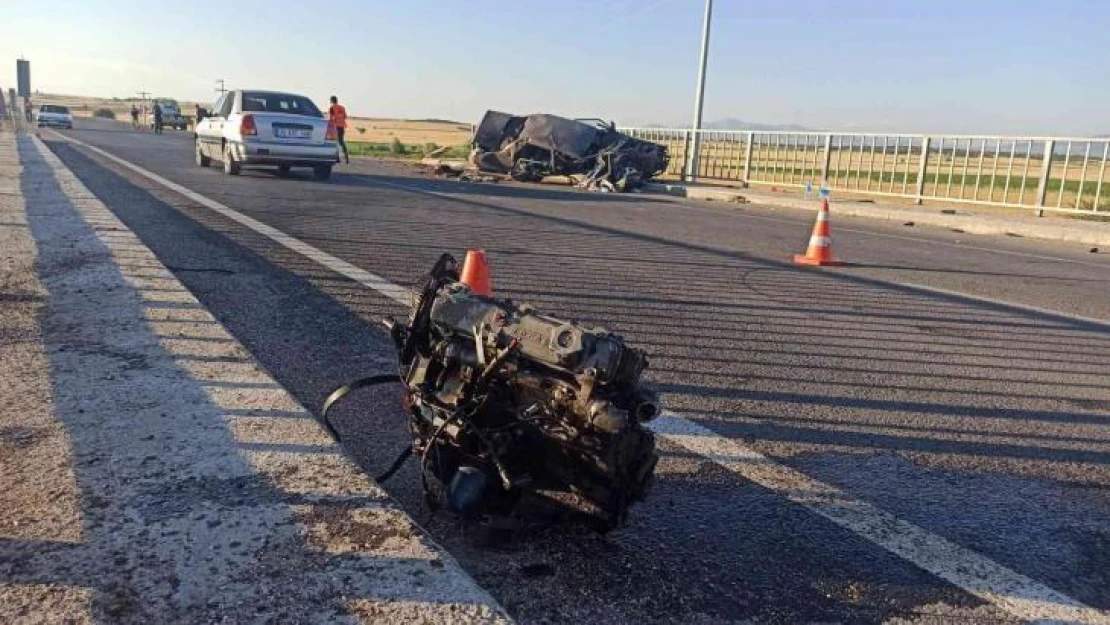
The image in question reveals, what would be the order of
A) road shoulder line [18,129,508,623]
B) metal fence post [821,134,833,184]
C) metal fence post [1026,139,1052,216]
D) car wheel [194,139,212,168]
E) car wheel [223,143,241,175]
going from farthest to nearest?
metal fence post [821,134,833,184] < car wheel [194,139,212,168] < car wheel [223,143,241,175] < metal fence post [1026,139,1052,216] < road shoulder line [18,129,508,623]

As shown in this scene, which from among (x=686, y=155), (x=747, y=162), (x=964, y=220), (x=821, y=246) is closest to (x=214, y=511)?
(x=821, y=246)

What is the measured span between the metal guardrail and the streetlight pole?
0.09 m

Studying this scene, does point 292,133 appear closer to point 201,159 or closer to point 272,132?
point 272,132

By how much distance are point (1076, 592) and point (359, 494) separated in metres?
2.15

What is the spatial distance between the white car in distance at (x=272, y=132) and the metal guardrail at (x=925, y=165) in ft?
32.8

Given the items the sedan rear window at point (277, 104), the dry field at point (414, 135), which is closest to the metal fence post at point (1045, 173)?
the sedan rear window at point (277, 104)

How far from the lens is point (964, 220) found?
622 inches

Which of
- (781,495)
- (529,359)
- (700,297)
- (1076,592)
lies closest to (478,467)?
(529,359)

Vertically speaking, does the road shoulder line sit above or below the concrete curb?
below

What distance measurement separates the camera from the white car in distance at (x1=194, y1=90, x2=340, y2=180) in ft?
52.8

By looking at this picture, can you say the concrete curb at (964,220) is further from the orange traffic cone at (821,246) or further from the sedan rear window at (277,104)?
the sedan rear window at (277,104)

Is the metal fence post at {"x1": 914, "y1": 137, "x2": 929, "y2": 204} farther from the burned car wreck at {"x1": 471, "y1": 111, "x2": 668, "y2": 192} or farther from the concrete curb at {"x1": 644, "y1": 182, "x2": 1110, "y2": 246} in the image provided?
the burned car wreck at {"x1": 471, "y1": 111, "x2": 668, "y2": 192}

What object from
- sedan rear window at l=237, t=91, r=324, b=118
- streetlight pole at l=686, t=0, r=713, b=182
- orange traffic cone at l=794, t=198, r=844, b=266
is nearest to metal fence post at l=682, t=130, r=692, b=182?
streetlight pole at l=686, t=0, r=713, b=182

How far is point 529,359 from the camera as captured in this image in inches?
104
